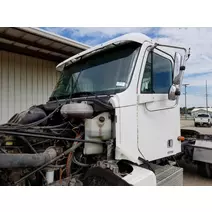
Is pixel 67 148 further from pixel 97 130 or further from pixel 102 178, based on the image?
pixel 102 178

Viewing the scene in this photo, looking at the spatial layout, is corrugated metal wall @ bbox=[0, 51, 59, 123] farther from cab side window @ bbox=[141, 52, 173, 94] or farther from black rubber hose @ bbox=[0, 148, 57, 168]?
cab side window @ bbox=[141, 52, 173, 94]

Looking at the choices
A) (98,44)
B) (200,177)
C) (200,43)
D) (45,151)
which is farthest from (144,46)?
(200,177)

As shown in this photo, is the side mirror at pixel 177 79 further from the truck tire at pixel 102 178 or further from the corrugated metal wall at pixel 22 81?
A: the corrugated metal wall at pixel 22 81

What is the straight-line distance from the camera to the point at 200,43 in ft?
8.53

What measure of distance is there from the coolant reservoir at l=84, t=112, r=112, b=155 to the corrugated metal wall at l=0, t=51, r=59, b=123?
5004mm

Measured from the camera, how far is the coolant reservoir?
82.2 inches

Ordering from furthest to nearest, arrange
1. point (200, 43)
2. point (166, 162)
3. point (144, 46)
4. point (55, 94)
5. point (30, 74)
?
point (30, 74) → point (55, 94) → point (166, 162) → point (200, 43) → point (144, 46)

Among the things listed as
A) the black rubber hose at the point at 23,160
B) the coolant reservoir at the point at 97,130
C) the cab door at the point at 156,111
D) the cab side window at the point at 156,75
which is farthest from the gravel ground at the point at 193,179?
the black rubber hose at the point at 23,160

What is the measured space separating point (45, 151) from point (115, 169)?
770 millimetres

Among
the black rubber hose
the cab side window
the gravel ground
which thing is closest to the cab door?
the cab side window

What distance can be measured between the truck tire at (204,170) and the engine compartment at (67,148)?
2.31 metres

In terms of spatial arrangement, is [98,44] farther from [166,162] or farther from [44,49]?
[44,49]

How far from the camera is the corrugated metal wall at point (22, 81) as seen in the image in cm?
612

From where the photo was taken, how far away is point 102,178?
1814mm
